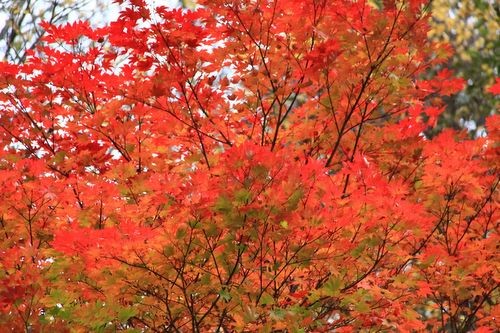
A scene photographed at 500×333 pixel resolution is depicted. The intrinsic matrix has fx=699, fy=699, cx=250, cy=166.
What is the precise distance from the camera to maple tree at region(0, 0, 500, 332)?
400 cm

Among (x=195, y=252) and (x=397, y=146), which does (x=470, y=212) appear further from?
(x=195, y=252)

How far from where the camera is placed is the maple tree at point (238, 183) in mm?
4000

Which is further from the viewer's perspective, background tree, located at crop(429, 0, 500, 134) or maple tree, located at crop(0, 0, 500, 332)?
background tree, located at crop(429, 0, 500, 134)

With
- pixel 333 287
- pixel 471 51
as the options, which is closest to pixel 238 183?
pixel 333 287

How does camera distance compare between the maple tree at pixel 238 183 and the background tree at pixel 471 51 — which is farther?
the background tree at pixel 471 51

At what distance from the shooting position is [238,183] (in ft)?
12.4

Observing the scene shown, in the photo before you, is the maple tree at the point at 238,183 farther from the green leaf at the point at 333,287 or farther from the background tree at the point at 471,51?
the background tree at the point at 471,51

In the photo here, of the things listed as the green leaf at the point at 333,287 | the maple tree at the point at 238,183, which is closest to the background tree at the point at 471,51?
the maple tree at the point at 238,183

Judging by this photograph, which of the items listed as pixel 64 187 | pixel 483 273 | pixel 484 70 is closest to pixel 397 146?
pixel 483 273

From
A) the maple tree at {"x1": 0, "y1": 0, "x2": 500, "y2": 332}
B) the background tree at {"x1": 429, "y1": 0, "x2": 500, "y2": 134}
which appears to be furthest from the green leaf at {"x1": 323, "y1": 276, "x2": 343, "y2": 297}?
the background tree at {"x1": 429, "y1": 0, "x2": 500, "y2": 134}

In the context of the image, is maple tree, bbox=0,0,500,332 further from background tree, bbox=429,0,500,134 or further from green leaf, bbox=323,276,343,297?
background tree, bbox=429,0,500,134

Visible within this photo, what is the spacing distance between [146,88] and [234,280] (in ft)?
5.32

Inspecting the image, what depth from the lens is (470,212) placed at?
5.34m

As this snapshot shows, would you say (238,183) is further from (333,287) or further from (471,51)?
(471,51)
